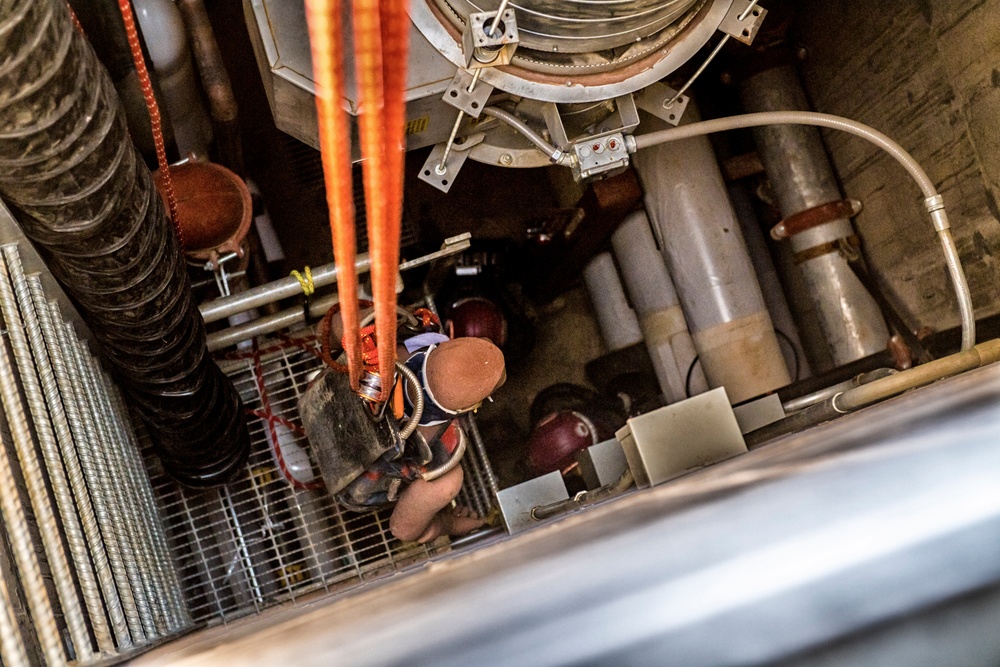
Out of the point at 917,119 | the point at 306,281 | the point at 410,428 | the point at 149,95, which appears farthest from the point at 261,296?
the point at 917,119

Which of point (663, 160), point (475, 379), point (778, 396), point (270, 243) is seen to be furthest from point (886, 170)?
point (270, 243)

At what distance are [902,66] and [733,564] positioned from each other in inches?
115

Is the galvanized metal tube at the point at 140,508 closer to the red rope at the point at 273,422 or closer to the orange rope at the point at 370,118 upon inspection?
the red rope at the point at 273,422

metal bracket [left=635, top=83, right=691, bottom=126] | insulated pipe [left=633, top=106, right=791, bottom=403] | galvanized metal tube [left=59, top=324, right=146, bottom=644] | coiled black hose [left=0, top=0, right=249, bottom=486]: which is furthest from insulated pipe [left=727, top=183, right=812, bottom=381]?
galvanized metal tube [left=59, top=324, right=146, bottom=644]

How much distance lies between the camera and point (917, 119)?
2914 mm

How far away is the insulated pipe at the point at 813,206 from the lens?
314cm

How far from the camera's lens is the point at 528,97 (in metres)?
2.22

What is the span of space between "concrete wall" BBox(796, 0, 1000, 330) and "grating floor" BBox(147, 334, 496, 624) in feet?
6.34

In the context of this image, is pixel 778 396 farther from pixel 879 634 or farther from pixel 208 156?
pixel 208 156

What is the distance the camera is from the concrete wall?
260 centimetres

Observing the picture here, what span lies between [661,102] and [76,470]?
83.8 inches

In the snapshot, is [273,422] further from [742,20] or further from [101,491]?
[742,20]

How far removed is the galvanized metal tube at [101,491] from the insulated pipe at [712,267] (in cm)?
222

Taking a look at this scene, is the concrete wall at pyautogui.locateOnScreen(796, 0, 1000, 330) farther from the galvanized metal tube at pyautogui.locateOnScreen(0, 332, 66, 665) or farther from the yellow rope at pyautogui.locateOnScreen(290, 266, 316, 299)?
the galvanized metal tube at pyautogui.locateOnScreen(0, 332, 66, 665)
